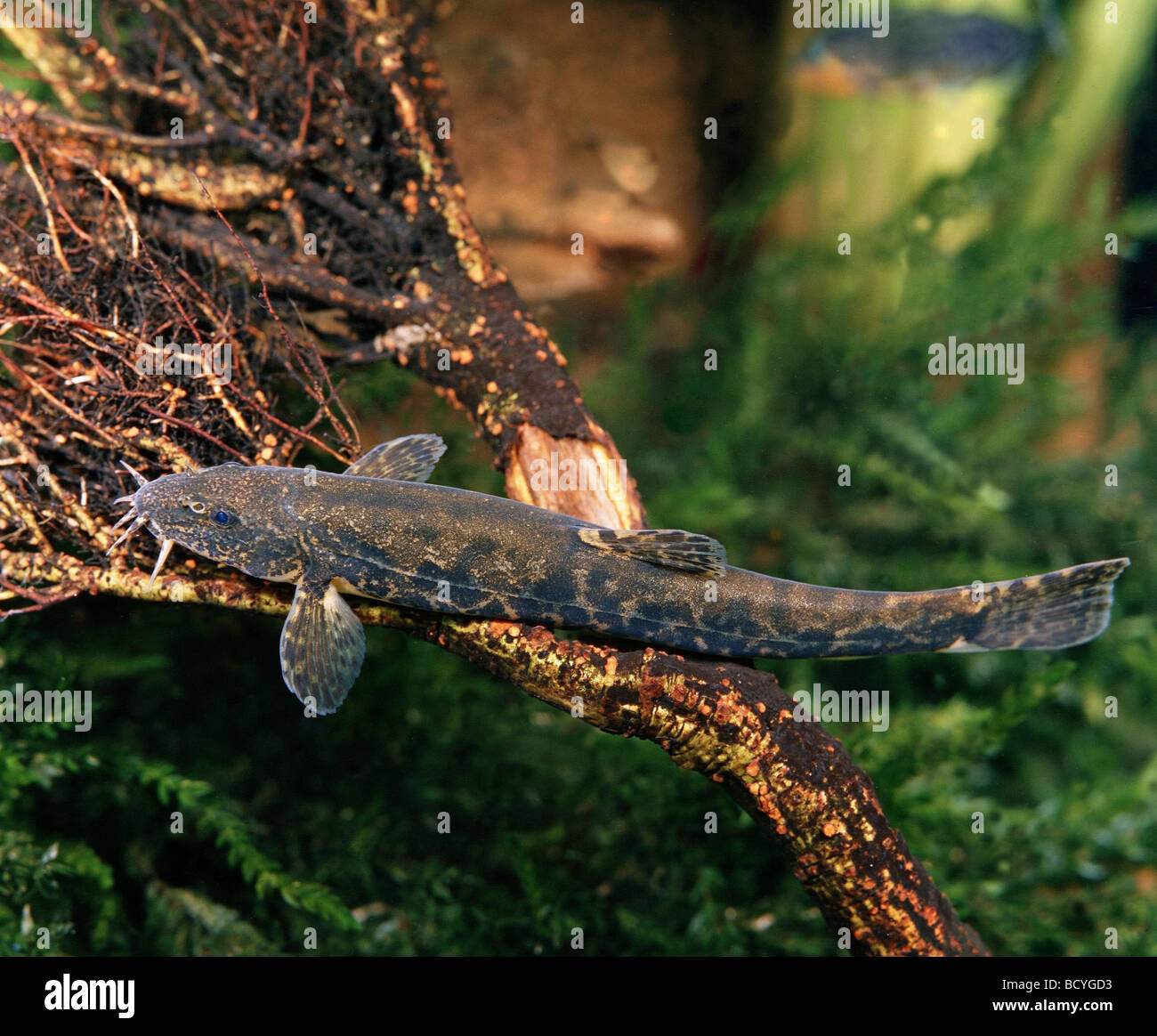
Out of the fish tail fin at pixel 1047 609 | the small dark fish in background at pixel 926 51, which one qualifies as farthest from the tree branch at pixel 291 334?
the small dark fish in background at pixel 926 51

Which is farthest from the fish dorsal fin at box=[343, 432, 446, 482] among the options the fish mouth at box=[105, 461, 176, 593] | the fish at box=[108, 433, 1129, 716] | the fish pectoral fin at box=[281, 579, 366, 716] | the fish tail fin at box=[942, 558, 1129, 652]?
the fish tail fin at box=[942, 558, 1129, 652]

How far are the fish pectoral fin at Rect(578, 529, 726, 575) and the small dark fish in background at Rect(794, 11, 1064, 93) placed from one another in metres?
4.05

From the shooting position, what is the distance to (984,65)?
4750 mm

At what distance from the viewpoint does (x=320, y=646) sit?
2070mm

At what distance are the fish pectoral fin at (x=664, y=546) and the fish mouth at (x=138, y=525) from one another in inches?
42.5

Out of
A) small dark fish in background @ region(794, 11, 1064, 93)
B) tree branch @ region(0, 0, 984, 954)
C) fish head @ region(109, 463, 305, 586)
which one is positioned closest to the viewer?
fish head @ region(109, 463, 305, 586)

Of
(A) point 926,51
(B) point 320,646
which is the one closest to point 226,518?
(B) point 320,646

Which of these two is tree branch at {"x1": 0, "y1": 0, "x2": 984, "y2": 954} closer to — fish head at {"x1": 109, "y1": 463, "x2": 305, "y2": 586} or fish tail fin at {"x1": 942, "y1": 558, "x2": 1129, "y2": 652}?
fish head at {"x1": 109, "y1": 463, "x2": 305, "y2": 586}

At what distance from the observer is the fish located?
2035 mm

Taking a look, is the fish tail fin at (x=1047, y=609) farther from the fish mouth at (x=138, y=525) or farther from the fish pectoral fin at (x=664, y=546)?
the fish mouth at (x=138, y=525)

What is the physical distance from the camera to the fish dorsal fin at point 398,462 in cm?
227
